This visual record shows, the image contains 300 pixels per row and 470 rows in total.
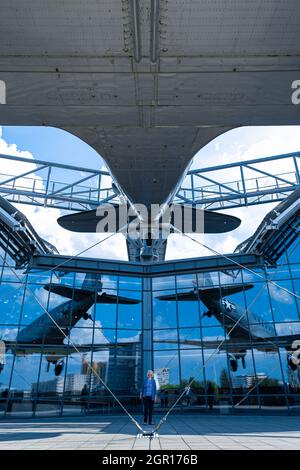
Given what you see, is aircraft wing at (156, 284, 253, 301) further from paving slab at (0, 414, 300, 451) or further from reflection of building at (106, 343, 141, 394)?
paving slab at (0, 414, 300, 451)

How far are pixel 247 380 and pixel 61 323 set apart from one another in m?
9.78

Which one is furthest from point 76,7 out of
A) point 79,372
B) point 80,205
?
point 80,205

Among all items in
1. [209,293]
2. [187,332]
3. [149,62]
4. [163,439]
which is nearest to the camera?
[149,62]

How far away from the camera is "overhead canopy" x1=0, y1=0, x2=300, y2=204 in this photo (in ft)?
10.7

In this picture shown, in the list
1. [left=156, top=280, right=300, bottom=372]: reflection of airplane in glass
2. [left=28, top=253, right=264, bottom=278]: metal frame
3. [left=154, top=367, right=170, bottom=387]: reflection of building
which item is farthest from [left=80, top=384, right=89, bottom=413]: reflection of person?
[left=28, top=253, right=264, bottom=278]: metal frame

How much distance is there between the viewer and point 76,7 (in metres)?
3.22

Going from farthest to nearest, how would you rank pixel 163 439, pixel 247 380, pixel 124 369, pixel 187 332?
pixel 187 332 → pixel 124 369 → pixel 247 380 → pixel 163 439

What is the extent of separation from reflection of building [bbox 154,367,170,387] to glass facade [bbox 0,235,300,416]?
55 millimetres

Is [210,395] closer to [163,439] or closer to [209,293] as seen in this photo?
[209,293]

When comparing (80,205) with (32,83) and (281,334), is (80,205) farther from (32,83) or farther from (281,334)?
(32,83)

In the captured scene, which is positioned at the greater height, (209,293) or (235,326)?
(209,293)

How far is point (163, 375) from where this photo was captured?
59.0 feet

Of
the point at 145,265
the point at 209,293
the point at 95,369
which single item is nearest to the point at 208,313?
the point at 209,293

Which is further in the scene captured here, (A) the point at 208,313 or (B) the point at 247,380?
(A) the point at 208,313
